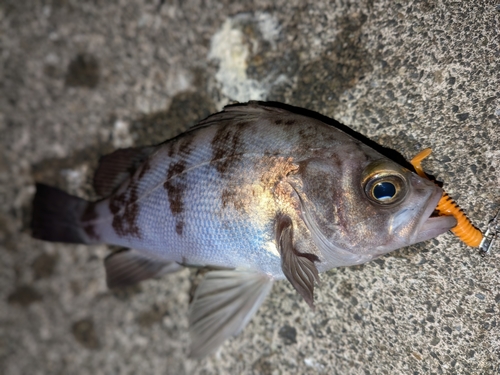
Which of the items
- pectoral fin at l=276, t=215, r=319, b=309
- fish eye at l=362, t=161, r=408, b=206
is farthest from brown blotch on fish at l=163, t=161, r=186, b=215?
fish eye at l=362, t=161, r=408, b=206

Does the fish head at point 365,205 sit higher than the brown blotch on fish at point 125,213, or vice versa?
the fish head at point 365,205

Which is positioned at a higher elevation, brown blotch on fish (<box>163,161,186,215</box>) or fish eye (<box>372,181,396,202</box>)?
fish eye (<box>372,181,396,202</box>)

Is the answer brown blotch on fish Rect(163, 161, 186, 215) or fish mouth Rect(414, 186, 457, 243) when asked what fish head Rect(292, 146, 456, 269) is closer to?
fish mouth Rect(414, 186, 457, 243)

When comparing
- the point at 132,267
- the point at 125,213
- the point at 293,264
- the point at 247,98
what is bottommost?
the point at 132,267

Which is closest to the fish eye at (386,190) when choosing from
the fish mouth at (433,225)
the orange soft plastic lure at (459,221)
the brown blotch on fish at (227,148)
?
the fish mouth at (433,225)

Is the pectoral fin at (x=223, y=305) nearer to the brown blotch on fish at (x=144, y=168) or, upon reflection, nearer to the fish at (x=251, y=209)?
the fish at (x=251, y=209)

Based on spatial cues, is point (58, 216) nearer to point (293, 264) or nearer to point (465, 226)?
point (293, 264)

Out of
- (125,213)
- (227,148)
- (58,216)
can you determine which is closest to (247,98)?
(227,148)
